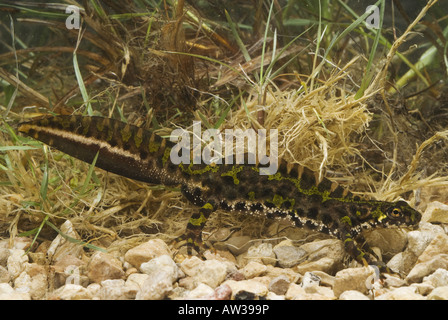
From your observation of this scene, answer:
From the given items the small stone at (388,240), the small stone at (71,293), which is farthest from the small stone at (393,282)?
the small stone at (71,293)

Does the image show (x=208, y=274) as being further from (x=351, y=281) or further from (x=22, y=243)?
(x=22, y=243)

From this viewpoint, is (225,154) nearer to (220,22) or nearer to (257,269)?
(257,269)

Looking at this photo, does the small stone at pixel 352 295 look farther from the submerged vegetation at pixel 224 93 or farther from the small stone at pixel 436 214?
the small stone at pixel 436 214

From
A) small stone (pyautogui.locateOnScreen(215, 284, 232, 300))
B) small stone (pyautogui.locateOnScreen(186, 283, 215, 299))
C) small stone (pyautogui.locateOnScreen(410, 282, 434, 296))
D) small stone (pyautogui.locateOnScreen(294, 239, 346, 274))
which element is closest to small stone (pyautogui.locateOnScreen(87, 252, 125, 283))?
small stone (pyautogui.locateOnScreen(186, 283, 215, 299))

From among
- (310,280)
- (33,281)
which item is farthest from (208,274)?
(33,281)

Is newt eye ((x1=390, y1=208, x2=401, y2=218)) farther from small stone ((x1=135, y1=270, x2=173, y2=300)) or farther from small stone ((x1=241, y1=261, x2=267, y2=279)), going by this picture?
small stone ((x1=135, y1=270, x2=173, y2=300))

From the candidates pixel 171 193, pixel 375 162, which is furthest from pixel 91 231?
pixel 375 162
